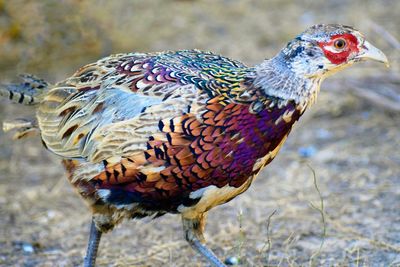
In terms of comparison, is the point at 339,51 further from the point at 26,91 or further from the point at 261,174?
the point at 261,174

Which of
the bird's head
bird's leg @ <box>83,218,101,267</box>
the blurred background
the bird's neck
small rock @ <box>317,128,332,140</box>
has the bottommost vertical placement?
small rock @ <box>317,128,332,140</box>

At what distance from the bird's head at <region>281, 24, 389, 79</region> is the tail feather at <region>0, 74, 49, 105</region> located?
1668 mm

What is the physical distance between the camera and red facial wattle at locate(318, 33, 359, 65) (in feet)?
12.2

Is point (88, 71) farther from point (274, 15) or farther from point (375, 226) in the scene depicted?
point (274, 15)

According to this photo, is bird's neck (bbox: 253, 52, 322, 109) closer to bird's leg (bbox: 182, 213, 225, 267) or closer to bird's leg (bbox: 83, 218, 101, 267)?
bird's leg (bbox: 182, 213, 225, 267)

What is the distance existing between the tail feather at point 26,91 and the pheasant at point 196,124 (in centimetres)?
69

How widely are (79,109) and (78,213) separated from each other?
1720mm

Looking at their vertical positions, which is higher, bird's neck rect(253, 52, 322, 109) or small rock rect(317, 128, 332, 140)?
bird's neck rect(253, 52, 322, 109)

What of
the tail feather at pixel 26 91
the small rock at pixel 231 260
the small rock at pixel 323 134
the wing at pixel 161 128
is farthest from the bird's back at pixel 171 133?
the small rock at pixel 323 134

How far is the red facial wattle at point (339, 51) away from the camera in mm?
3707

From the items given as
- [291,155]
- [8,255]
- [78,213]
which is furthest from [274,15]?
[8,255]

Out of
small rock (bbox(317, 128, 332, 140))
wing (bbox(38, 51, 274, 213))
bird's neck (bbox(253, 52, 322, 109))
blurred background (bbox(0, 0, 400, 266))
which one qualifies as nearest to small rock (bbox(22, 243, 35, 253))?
blurred background (bbox(0, 0, 400, 266))

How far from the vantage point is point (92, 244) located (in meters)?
4.30

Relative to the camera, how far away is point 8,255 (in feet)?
16.3
